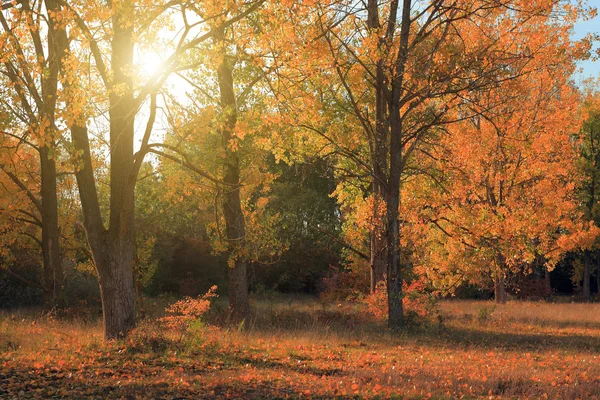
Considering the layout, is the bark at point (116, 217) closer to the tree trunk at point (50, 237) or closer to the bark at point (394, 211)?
the bark at point (394, 211)

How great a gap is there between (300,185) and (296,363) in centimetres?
840

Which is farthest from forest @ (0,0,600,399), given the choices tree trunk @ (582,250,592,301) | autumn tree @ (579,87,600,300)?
tree trunk @ (582,250,592,301)

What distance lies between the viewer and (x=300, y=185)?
1764 cm

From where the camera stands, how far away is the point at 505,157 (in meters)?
21.5

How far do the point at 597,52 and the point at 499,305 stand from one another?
12.8 meters

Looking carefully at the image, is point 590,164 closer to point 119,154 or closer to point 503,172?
point 503,172

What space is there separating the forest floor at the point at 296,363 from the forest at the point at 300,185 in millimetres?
54

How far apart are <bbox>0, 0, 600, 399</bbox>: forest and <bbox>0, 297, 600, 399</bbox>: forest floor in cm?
5

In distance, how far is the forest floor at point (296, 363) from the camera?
767 cm

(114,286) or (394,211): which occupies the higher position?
(394,211)

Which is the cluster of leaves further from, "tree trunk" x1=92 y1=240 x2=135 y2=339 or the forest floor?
"tree trunk" x1=92 y1=240 x2=135 y2=339

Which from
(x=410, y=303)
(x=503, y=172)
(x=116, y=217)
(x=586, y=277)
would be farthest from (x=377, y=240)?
(x=586, y=277)

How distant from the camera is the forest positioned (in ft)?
30.5

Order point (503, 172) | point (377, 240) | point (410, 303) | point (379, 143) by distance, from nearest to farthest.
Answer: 1. point (379, 143)
2. point (410, 303)
3. point (377, 240)
4. point (503, 172)
